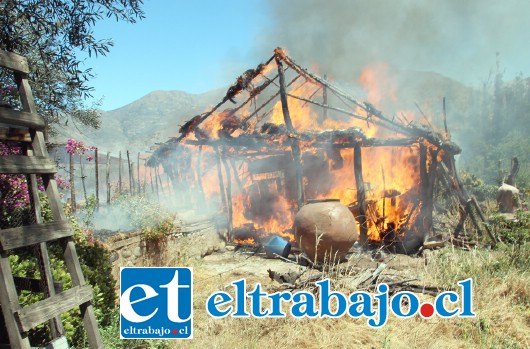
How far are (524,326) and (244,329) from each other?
3.93 m

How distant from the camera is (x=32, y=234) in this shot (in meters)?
3.41

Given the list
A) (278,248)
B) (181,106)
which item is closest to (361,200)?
(278,248)

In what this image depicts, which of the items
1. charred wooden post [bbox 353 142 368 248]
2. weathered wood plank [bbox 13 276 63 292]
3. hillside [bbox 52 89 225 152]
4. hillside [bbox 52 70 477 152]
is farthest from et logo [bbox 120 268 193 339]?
hillside [bbox 52 89 225 152]

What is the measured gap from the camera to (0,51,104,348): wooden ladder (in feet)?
10.5

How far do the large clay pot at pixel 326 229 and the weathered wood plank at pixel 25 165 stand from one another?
6.14 m

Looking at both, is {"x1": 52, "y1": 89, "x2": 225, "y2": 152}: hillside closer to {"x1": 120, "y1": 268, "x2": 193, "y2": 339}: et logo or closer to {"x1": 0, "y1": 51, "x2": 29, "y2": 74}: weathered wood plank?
{"x1": 120, "y1": 268, "x2": 193, "y2": 339}: et logo

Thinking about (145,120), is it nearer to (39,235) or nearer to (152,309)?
(152,309)

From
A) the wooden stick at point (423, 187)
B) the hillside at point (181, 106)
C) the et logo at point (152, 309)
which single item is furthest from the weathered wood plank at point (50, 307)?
the hillside at point (181, 106)

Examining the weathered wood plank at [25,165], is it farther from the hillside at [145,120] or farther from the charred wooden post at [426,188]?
the hillside at [145,120]

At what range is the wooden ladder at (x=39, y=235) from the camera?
3207 millimetres

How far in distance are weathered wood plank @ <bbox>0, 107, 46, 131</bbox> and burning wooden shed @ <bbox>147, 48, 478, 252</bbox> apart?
7.65 m

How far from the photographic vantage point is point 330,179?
13.9 m

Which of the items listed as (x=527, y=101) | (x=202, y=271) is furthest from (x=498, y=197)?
(x=527, y=101)

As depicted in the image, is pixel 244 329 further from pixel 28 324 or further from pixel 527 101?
pixel 527 101
